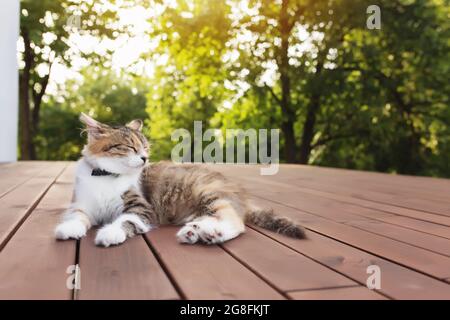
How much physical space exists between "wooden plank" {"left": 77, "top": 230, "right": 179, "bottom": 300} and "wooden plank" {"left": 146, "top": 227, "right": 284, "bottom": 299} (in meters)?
0.05

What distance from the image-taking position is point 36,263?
179 cm

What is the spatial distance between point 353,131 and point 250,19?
16.5 feet

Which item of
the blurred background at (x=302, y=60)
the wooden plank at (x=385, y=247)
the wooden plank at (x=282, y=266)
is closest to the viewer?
the wooden plank at (x=282, y=266)

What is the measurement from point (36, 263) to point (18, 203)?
1749 millimetres

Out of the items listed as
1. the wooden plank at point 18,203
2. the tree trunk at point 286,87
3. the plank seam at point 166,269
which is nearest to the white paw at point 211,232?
the plank seam at point 166,269

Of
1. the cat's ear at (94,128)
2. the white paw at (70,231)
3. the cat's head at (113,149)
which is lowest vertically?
the white paw at (70,231)

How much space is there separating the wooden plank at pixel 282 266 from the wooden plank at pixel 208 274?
2.2 inches

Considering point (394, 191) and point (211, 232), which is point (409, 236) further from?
point (394, 191)

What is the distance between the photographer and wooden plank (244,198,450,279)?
6.09ft

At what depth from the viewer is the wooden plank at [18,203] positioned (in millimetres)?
2454

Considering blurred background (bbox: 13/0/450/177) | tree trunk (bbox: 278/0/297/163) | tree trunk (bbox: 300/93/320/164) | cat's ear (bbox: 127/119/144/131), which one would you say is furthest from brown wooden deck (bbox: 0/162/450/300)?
tree trunk (bbox: 300/93/320/164)

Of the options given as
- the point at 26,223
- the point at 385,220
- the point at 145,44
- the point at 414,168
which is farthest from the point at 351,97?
the point at 26,223

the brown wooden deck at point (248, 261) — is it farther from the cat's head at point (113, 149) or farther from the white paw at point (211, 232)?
the cat's head at point (113, 149)

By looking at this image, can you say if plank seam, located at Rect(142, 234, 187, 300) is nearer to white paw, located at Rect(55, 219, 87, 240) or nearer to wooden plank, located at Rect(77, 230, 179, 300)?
wooden plank, located at Rect(77, 230, 179, 300)
